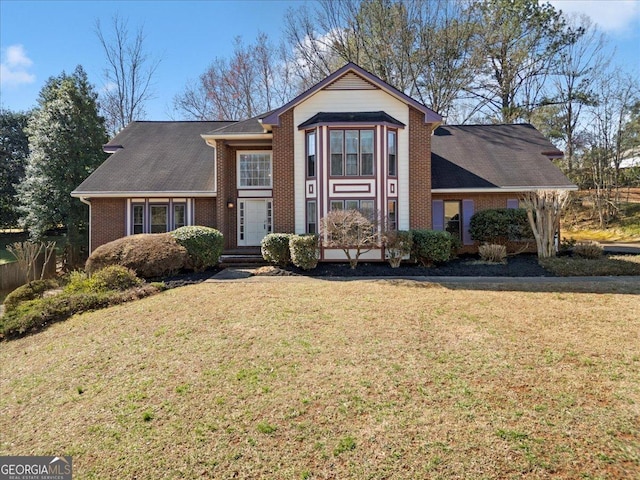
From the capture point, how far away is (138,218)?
16.2 meters

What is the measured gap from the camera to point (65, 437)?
430 centimetres

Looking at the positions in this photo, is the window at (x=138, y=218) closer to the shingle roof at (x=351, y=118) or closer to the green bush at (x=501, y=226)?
the shingle roof at (x=351, y=118)

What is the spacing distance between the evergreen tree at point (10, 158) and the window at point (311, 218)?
24.9 meters

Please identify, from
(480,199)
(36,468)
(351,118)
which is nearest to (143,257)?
(36,468)

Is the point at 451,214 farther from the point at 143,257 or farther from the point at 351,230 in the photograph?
the point at 143,257

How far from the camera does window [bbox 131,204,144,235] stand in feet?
53.2

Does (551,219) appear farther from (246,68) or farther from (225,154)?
(246,68)

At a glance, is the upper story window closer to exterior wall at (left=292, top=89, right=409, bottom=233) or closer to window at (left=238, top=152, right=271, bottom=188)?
exterior wall at (left=292, top=89, right=409, bottom=233)

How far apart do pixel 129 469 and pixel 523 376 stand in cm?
470

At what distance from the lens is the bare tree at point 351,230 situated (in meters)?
12.3

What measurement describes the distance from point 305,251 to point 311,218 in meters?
2.39

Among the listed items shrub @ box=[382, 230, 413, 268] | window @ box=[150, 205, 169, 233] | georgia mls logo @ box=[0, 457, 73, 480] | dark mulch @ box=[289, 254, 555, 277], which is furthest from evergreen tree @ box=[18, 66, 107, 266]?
georgia mls logo @ box=[0, 457, 73, 480]

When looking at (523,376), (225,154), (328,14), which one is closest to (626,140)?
(328,14)

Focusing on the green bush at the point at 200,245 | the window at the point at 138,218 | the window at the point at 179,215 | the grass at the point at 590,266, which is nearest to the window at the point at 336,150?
the green bush at the point at 200,245
